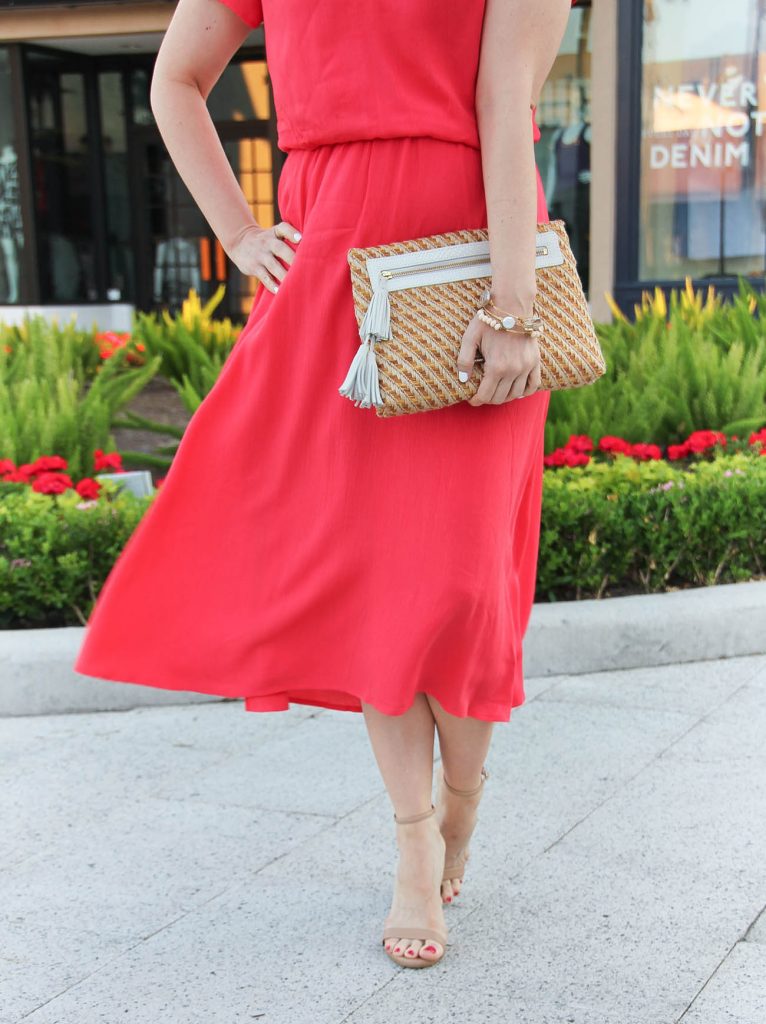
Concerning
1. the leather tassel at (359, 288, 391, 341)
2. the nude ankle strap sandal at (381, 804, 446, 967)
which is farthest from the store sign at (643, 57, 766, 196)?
the nude ankle strap sandal at (381, 804, 446, 967)

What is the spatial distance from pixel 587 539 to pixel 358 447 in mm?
1922

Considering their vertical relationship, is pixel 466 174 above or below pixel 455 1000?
above

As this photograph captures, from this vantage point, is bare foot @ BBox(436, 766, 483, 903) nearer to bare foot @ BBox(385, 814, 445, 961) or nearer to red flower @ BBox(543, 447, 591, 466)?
bare foot @ BBox(385, 814, 445, 961)

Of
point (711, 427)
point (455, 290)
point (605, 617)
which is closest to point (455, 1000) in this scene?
point (455, 290)

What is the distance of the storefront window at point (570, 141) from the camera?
10.4 meters

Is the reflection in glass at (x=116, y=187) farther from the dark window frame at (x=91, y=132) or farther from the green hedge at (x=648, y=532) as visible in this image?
the green hedge at (x=648, y=532)

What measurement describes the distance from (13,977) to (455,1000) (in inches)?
28.6

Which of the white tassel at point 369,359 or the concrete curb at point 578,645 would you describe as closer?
the white tassel at point 369,359

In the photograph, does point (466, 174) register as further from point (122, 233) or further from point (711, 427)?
point (122, 233)

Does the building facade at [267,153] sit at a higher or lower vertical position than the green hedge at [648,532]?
higher

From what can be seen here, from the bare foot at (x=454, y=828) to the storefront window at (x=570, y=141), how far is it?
8.81m

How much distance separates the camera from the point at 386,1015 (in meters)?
1.78

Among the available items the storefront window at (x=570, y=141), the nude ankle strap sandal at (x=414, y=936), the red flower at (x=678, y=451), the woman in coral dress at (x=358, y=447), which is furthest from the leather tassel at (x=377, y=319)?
the storefront window at (x=570, y=141)

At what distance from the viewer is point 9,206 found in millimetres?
12086
